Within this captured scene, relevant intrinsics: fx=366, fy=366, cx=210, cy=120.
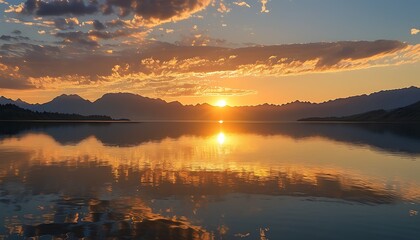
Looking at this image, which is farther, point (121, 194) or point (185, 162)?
point (185, 162)

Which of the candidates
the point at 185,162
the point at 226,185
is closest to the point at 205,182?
the point at 226,185

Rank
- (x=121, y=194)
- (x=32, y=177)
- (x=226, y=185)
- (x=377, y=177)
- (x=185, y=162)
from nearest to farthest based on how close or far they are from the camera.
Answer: (x=121, y=194) < (x=226, y=185) < (x=32, y=177) < (x=377, y=177) < (x=185, y=162)

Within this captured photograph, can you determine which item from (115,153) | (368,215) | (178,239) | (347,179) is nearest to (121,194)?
(178,239)

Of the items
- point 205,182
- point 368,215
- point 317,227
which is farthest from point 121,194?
point 368,215

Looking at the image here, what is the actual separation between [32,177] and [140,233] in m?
20.7

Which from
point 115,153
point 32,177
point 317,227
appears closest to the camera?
point 317,227

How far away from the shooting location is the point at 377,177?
3734cm

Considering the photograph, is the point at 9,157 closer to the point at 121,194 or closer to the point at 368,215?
the point at 121,194

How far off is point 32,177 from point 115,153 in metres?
21.9

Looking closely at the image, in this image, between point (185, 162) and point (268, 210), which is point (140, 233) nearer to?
point (268, 210)

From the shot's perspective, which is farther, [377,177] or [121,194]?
[377,177]

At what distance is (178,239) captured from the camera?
17938 mm

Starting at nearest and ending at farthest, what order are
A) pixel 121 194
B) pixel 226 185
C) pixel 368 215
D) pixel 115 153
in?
pixel 368 215 → pixel 121 194 → pixel 226 185 → pixel 115 153

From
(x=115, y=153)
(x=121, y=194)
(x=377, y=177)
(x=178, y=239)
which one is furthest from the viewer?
(x=115, y=153)
